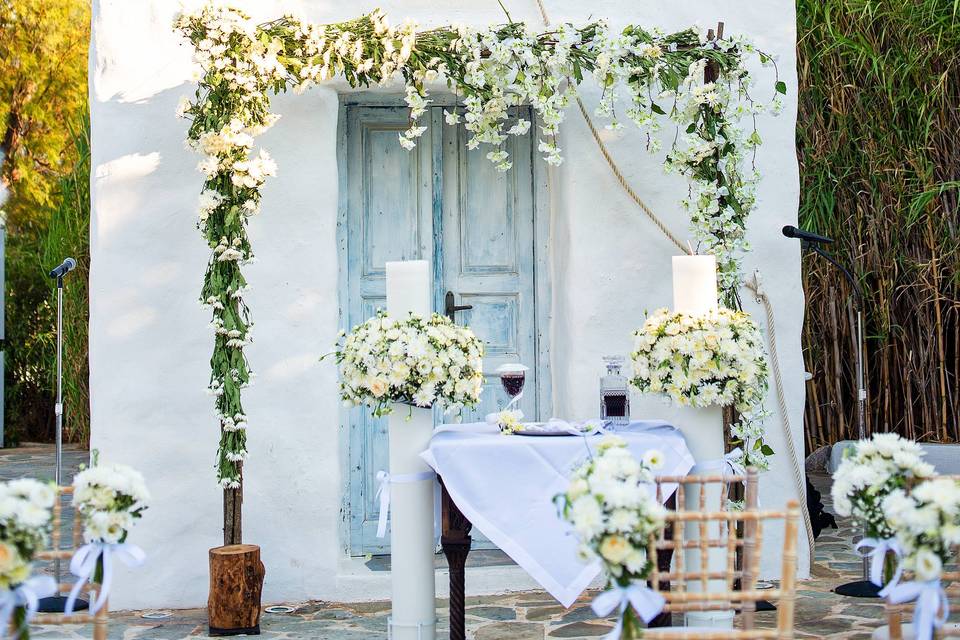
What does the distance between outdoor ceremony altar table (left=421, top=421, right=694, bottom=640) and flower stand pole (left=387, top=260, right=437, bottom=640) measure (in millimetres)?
75

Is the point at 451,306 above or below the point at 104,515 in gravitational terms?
above

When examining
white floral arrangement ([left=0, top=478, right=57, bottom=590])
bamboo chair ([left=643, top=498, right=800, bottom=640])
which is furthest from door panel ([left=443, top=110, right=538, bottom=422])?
white floral arrangement ([left=0, top=478, right=57, bottom=590])

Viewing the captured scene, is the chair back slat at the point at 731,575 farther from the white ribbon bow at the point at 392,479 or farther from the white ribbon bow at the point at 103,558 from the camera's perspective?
the white ribbon bow at the point at 392,479

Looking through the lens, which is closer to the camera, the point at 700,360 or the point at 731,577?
the point at 731,577

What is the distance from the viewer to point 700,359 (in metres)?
3.57

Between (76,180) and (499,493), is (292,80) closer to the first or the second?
(499,493)

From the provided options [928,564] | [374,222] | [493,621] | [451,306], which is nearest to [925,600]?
[928,564]

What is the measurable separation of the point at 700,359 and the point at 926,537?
4.70 ft

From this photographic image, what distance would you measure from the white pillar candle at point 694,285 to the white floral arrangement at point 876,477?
1.27 meters

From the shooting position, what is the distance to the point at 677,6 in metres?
5.02

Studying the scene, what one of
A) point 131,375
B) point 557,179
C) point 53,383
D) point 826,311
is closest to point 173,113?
point 131,375

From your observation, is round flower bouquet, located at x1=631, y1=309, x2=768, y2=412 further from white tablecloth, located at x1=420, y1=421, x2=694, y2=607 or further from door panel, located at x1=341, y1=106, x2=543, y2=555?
door panel, located at x1=341, y1=106, x2=543, y2=555

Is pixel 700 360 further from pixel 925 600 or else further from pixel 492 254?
pixel 492 254

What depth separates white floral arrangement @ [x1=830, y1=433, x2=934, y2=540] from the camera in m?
2.41
